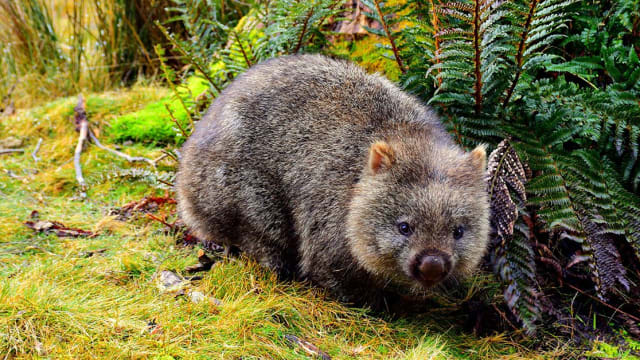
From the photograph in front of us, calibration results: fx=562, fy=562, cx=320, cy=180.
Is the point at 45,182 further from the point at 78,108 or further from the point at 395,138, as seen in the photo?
the point at 395,138

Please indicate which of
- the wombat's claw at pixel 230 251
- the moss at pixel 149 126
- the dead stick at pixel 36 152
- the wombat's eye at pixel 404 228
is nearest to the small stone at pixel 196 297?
the wombat's claw at pixel 230 251

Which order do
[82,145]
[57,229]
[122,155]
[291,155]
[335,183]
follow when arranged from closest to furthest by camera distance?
[335,183], [291,155], [57,229], [122,155], [82,145]

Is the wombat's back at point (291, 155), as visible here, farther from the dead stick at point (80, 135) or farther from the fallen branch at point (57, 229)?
the dead stick at point (80, 135)

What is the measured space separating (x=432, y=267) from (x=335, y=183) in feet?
3.87

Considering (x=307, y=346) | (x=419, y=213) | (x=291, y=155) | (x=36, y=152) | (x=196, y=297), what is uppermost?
(x=419, y=213)

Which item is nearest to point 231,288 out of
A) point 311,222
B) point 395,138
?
point 311,222

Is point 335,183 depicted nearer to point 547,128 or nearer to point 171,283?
point 171,283

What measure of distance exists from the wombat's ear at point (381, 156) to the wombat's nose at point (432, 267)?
0.78 meters

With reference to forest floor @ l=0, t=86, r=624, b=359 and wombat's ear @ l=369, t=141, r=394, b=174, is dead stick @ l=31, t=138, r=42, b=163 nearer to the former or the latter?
forest floor @ l=0, t=86, r=624, b=359

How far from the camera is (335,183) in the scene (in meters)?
4.60

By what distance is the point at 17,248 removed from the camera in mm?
5254

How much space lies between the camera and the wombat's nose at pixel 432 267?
3.78 meters

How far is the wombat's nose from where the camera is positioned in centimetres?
378

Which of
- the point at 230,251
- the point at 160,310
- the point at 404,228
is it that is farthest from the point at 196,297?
the point at 404,228
